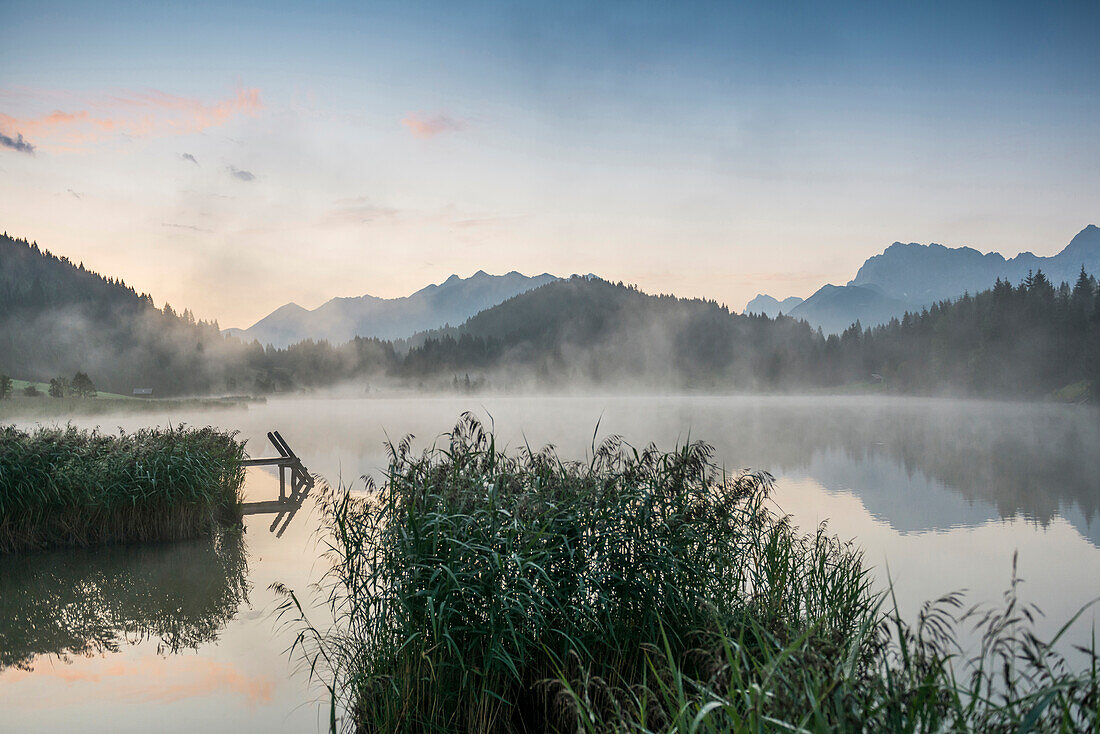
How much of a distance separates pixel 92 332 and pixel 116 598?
515 feet

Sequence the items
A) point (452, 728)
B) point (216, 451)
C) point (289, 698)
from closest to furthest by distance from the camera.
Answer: point (452, 728) → point (289, 698) → point (216, 451)

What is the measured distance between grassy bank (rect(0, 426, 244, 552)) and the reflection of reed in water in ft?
1.22

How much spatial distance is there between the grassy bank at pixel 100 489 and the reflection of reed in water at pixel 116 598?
0.37m

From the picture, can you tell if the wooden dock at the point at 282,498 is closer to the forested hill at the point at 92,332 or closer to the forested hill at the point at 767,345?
the forested hill at the point at 767,345

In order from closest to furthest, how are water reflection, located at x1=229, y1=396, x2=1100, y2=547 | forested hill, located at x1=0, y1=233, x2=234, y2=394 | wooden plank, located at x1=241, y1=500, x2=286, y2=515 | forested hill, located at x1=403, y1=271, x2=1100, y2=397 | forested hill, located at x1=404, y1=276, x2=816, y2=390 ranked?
wooden plank, located at x1=241, y1=500, x2=286, y2=515
water reflection, located at x1=229, y1=396, x2=1100, y2=547
forested hill, located at x1=403, y1=271, x2=1100, y2=397
forested hill, located at x1=0, y1=233, x2=234, y2=394
forested hill, located at x1=404, y1=276, x2=816, y2=390

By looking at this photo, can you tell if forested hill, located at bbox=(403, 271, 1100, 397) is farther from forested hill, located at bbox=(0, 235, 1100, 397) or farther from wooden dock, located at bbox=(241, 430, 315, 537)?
wooden dock, located at bbox=(241, 430, 315, 537)

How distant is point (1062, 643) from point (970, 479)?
1620 cm

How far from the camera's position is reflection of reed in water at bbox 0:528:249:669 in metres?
6.92

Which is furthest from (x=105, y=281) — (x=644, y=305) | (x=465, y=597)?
(x=465, y=597)

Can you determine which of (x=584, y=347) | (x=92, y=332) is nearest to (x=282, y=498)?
(x=92, y=332)

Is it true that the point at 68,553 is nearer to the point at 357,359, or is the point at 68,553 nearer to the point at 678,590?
the point at 678,590

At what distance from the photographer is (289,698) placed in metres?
5.81

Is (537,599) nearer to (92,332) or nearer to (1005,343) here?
(1005,343)

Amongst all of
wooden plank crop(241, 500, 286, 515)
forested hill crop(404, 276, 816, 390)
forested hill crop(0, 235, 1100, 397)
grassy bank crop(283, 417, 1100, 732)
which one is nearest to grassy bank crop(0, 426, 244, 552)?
wooden plank crop(241, 500, 286, 515)
